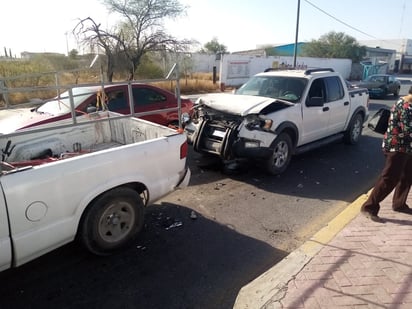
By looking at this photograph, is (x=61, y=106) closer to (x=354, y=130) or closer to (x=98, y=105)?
(x=98, y=105)

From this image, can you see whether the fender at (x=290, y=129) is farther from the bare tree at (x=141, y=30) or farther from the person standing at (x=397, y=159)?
the bare tree at (x=141, y=30)

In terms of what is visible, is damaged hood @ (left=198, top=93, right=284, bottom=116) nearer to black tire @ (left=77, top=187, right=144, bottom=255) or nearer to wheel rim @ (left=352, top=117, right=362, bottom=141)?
black tire @ (left=77, top=187, right=144, bottom=255)

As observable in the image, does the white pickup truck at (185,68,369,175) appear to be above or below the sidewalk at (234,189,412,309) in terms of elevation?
above

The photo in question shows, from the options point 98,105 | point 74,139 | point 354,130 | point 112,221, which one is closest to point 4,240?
point 112,221

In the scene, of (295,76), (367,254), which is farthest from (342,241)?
(295,76)

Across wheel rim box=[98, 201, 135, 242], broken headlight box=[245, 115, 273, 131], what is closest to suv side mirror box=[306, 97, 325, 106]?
broken headlight box=[245, 115, 273, 131]

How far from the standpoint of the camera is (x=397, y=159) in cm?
408

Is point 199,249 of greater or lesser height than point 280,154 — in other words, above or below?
below

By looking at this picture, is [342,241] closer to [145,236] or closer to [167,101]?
[145,236]

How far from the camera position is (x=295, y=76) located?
7004 mm

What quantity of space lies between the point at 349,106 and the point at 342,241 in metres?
5.14

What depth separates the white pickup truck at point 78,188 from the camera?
2.74 m

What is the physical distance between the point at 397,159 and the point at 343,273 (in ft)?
5.62

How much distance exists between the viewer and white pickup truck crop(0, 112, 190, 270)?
2738 mm
